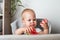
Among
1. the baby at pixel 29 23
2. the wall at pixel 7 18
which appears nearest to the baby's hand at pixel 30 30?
the baby at pixel 29 23

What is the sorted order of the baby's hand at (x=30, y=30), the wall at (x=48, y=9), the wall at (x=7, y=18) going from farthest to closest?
the wall at (x=48, y=9) < the wall at (x=7, y=18) < the baby's hand at (x=30, y=30)

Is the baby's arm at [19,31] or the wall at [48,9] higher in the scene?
the wall at [48,9]

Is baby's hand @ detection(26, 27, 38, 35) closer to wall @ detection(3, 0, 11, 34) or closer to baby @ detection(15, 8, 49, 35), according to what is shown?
baby @ detection(15, 8, 49, 35)

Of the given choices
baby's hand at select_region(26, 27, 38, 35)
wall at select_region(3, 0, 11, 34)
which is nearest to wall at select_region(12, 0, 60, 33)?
wall at select_region(3, 0, 11, 34)

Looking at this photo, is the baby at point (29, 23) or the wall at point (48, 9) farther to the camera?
the wall at point (48, 9)

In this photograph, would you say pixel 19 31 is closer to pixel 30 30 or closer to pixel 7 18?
pixel 30 30

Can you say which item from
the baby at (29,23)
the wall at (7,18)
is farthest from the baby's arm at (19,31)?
the wall at (7,18)

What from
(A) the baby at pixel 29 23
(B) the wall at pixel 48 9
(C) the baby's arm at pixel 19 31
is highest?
(B) the wall at pixel 48 9

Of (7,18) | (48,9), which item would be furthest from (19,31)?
(48,9)

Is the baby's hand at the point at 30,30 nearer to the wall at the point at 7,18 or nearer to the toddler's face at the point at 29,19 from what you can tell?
the toddler's face at the point at 29,19

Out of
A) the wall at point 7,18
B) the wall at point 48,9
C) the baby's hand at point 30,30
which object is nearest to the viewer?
the baby's hand at point 30,30

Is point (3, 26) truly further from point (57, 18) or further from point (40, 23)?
point (57, 18)

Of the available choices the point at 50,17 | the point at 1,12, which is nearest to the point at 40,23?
the point at 50,17

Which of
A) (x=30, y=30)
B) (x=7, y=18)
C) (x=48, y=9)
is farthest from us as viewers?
(x=48, y=9)
